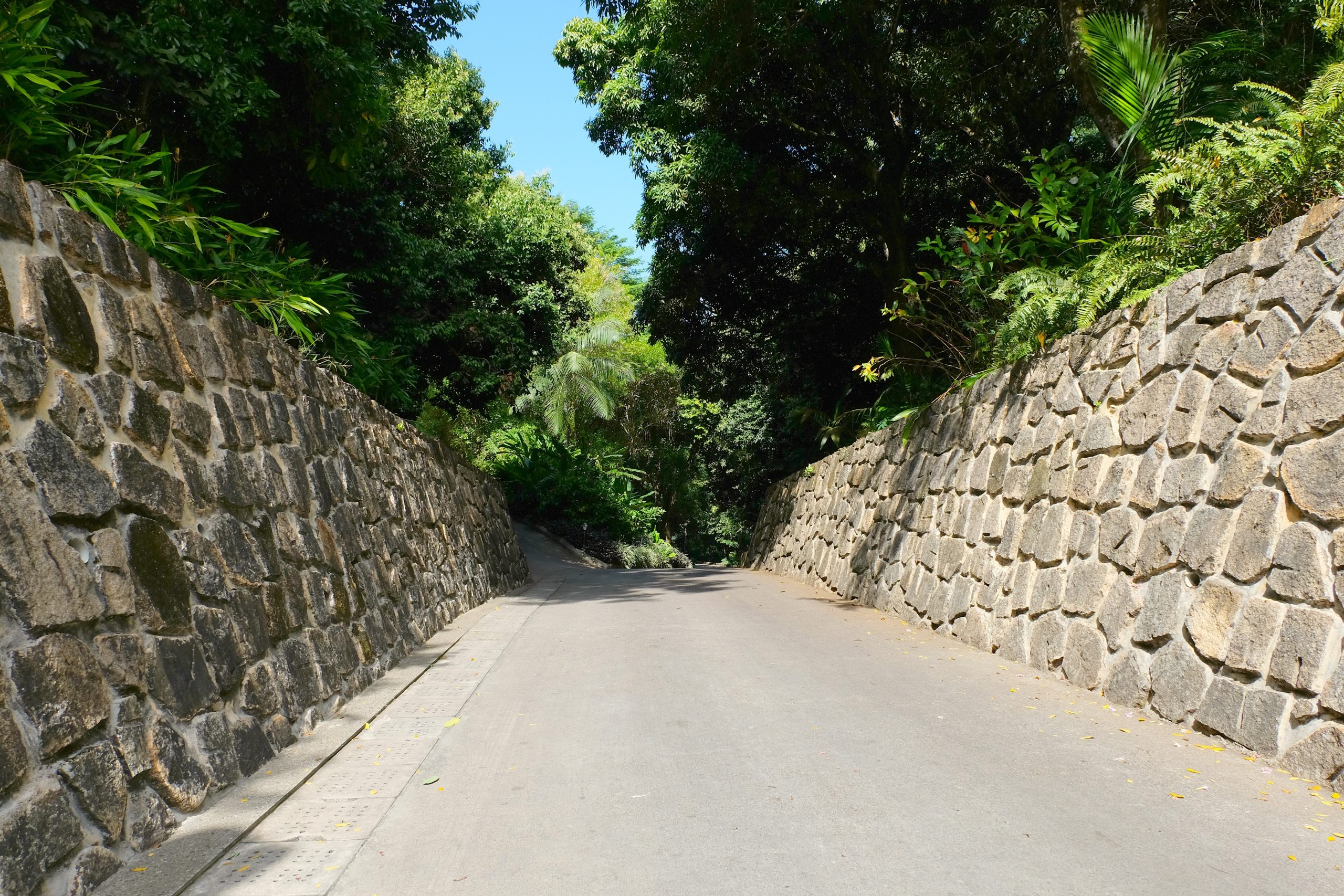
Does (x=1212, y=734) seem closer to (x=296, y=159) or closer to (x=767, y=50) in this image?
(x=296, y=159)

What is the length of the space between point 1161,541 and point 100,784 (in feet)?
19.4

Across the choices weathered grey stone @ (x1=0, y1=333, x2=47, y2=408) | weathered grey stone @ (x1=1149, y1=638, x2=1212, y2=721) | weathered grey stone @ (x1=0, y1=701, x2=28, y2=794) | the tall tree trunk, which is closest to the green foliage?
the tall tree trunk

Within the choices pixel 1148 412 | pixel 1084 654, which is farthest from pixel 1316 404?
pixel 1084 654

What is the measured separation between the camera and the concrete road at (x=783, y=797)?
363cm

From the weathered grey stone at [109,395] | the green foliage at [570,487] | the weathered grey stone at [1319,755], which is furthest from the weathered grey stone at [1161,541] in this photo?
the green foliage at [570,487]

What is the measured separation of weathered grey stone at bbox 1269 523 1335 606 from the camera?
15.5 feet

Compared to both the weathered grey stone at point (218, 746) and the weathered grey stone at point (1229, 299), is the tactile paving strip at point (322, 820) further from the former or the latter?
the weathered grey stone at point (1229, 299)

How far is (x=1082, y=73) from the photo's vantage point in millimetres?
10289

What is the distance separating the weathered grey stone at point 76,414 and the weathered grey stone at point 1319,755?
18.6ft

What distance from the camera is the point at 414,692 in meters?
6.95

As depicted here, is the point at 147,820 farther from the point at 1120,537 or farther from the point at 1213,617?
the point at 1120,537

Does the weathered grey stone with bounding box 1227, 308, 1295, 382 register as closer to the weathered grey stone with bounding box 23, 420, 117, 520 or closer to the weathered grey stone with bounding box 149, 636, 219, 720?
the weathered grey stone with bounding box 149, 636, 219, 720

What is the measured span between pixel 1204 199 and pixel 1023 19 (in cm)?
892

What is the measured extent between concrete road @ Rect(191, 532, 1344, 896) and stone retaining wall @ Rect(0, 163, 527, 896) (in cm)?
52
